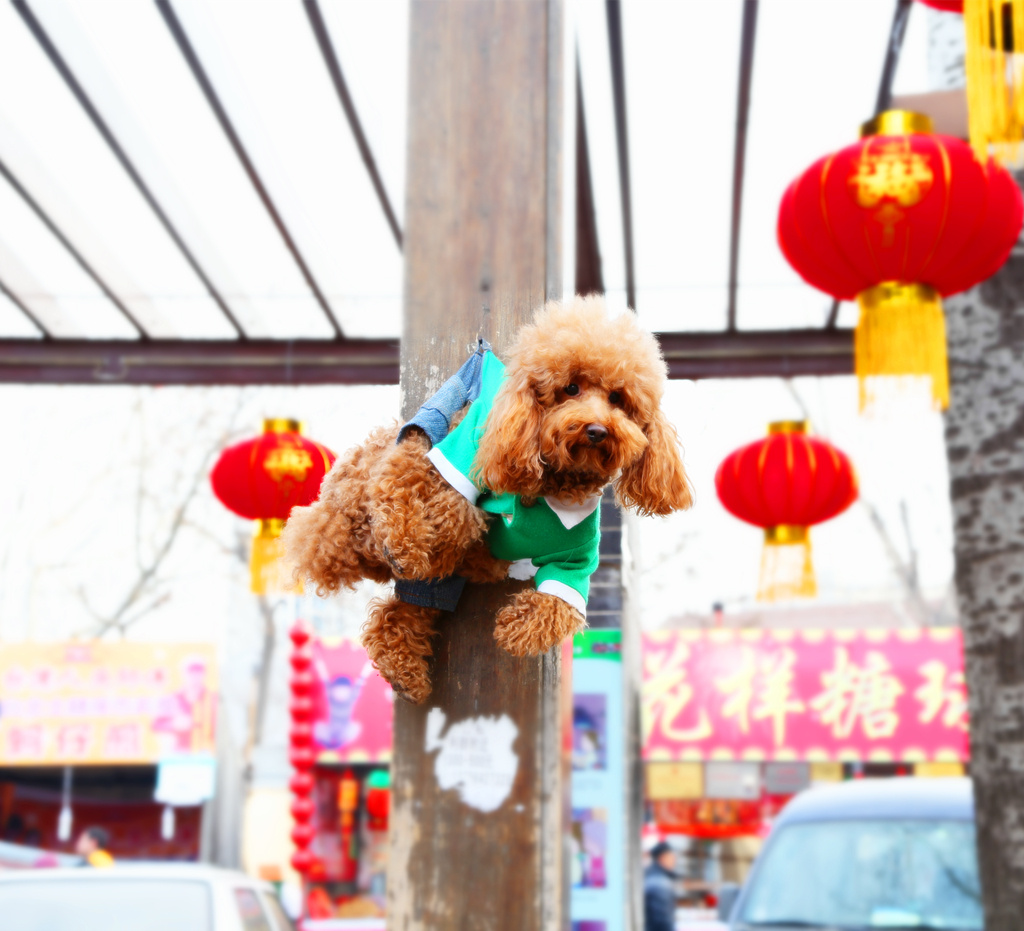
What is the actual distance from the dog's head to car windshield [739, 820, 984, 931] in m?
4.23

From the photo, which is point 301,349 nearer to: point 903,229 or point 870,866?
point 903,229

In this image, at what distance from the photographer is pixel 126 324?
5.75m

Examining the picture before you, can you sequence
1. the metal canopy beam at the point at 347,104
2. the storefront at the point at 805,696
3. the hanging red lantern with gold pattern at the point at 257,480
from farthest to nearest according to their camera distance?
1. the storefront at the point at 805,696
2. the metal canopy beam at the point at 347,104
3. the hanging red lantern with gold pattern at the point at 257,480

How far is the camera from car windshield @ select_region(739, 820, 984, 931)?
451 centimetres

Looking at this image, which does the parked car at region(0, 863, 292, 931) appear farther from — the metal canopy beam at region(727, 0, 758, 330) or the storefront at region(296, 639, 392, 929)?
the storefront at region(296, 639, 392, 929)

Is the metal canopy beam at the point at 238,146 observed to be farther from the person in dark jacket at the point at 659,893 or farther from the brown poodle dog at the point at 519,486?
the person in dark jacket at the point at 659,893

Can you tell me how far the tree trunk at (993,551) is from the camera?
3719mm

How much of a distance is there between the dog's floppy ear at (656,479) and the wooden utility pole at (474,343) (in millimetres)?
349

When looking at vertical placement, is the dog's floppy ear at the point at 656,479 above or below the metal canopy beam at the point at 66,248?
below

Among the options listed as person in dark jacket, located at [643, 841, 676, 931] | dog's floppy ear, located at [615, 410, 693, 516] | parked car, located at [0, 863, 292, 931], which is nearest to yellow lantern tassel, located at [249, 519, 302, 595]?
dog's floppy ear, located at [615, 410, 693, 516]

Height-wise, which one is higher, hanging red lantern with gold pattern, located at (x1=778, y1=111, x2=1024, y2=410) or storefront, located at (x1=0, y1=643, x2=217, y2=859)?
hanging red lantern with gold pattern, located at (x1=778, y1=111, x2=1024, y2=410)

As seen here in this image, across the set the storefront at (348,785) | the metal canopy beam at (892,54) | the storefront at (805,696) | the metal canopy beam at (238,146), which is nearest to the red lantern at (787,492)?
the metal canopy beam at (892,54)

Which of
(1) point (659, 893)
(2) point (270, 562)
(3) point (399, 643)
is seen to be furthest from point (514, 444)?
(1) point (659, 893)

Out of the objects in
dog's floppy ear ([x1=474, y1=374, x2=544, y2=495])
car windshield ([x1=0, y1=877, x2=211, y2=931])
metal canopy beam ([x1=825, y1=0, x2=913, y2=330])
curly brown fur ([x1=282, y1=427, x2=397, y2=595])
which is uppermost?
metal canopy beam ([x1=825, y1=0, x2=913, y2=330])
